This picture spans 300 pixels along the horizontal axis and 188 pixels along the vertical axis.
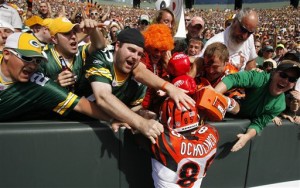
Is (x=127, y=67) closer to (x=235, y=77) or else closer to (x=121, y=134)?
(x=121, y=134)

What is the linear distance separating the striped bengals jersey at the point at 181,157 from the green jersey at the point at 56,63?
1.28m

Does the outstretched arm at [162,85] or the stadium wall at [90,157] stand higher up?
the outstretched arm at [162,85]

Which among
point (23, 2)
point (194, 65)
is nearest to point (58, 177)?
point (194, 65)

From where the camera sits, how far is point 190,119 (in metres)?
2.27

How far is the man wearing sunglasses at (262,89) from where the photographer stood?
275 centimetres

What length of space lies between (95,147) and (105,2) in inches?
1474

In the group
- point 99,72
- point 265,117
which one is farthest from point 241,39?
point 99,72

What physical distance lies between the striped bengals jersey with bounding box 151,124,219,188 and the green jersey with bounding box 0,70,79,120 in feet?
2.70

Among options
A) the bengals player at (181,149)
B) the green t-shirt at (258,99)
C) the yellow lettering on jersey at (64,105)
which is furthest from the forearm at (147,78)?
the green t-shirt at (258,99)

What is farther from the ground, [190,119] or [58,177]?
[190,119]

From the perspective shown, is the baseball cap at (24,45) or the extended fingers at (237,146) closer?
the baseball cap at (24,45)

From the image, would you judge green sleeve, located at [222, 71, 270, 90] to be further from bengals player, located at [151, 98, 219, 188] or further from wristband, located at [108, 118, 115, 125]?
wristband, located at [108, 118, 115, 125]

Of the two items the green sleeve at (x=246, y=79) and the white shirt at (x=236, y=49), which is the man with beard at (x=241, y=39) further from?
the green sleeve at (x=246, y=79)

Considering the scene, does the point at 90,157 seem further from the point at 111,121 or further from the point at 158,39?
the point at 158,39
